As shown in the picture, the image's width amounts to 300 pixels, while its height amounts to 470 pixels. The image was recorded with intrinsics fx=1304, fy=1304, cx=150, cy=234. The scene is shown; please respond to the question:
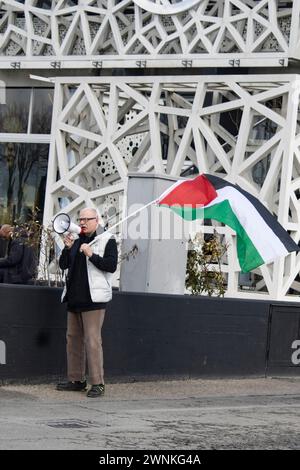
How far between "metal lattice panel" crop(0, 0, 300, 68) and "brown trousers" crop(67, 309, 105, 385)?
350 inches

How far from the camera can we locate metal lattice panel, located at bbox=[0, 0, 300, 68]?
71.6ft

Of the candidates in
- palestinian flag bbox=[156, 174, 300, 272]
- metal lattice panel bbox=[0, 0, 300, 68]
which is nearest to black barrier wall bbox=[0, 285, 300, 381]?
palestinian flag bbox=[156, 174, 300, 272]

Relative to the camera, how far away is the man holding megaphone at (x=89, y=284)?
535 inches

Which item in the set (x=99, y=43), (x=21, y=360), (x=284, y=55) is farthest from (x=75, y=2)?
(x=21, y=360)

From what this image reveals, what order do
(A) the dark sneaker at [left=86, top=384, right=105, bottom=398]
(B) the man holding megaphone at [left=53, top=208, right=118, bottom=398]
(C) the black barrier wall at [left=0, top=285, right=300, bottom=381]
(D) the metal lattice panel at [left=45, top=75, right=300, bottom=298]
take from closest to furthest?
(B) the man holding megaphone at [left=53, top=208, right=118, bottom=398] → (A) the dark sneaker at [left=86, top=384, right=105, bottom=398] → (C) the black barrier wall at [left=0, top=285, right=300, bottom=381] → (D) the metal lattice panel at [left=45, top=75, right=300, bottom=298]

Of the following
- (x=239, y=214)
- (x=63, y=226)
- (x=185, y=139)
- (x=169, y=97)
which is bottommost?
(x=63, y=226)

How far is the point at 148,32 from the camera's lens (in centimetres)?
2331

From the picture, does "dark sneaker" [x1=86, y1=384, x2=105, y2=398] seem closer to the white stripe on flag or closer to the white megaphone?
the white megaphone

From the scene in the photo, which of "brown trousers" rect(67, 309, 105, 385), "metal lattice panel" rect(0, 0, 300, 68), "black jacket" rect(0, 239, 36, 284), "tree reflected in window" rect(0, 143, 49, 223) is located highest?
"metal lattice panel" rect(0, 0, 300, 68)

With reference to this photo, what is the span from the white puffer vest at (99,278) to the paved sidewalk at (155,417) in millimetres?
1089

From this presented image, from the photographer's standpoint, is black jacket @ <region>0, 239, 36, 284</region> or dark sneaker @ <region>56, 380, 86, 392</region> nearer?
dark sneaker @ <region>56, 380, 86, 392</region>

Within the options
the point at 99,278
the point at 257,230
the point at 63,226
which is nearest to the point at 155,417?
the point at 99,278

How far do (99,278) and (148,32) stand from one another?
10507 millimetres

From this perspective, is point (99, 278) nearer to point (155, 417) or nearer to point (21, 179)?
point (155, 417)
